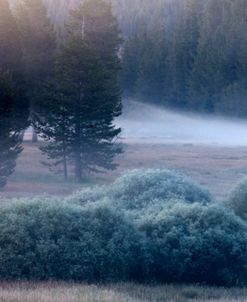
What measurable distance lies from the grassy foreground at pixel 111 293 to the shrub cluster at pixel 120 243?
23.6 inches

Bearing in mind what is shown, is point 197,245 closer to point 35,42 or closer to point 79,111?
point 79,111

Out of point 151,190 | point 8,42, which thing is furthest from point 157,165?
point 151,190

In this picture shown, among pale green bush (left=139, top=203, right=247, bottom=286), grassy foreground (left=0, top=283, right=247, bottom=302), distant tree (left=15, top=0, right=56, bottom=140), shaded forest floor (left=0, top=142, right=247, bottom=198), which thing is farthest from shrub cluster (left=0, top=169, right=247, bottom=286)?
distant tree (left=15, top=0, right=56, bottom=140)

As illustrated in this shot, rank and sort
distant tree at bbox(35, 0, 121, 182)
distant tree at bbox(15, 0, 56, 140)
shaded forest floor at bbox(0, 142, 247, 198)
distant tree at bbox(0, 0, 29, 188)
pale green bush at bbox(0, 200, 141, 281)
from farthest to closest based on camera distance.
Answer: distant tree at bbox(15, 0, 56, 140) → distant tree at bbox(35, 0, 121, 182) → shaded forest floor at bbox(0, 142, 247, 198) → distant tree at bbox(0, 0, 29, 188) → pale green bush at bbox(0, 200, 141, 281)

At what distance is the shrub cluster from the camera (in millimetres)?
12055

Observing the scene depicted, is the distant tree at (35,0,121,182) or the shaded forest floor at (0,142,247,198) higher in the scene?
the distant tree at (35,0,121,182)

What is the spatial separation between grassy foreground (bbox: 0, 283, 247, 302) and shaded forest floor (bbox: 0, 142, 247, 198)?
14.4 meters

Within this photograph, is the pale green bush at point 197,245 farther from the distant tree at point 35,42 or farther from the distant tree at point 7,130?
the distant tree at point 35,42

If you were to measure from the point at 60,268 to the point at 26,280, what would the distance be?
597 millimetres

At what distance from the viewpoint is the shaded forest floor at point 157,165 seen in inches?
1219

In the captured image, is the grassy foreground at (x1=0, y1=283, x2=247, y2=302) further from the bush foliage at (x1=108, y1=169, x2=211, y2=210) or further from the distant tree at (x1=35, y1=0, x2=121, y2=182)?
the distant tree at (x1=35, y1=0, x2=121, y2=182)

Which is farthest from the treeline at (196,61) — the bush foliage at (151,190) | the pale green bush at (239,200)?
the bush foliage at (151,190)

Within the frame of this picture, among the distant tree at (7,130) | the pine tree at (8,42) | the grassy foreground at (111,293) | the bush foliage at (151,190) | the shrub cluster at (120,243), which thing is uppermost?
the pine tree at (8,42)

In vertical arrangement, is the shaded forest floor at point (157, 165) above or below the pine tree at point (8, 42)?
below
